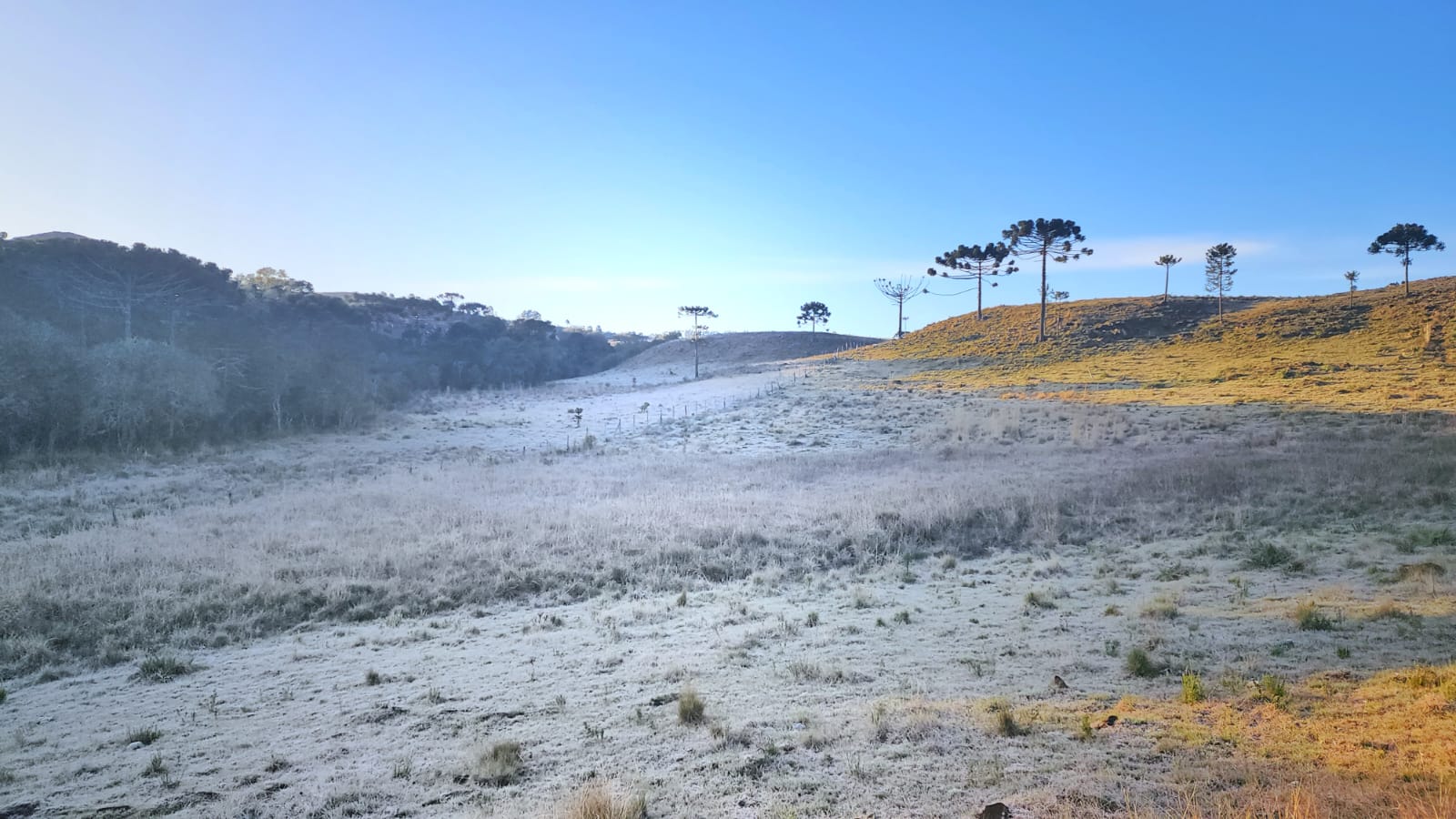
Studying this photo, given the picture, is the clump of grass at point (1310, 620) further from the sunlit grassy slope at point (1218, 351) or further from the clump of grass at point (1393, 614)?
the sunlit grassy slope at point (1218, 351)

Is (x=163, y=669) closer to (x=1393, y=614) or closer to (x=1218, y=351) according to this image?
(x=1393, y=614)

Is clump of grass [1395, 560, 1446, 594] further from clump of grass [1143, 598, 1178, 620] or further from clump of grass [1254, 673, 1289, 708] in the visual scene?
clump of grass [1254, 673, 1289, 708]

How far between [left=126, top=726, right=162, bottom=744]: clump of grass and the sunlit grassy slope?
131 feet

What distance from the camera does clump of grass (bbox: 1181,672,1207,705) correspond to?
6.08m

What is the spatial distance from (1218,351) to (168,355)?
74.4m

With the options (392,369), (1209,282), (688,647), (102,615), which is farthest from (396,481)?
(1209,282)

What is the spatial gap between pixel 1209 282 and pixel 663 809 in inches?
3854

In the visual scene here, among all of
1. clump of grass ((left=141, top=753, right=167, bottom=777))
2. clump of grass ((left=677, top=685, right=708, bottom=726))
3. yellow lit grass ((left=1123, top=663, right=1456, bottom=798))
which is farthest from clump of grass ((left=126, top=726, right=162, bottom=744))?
yellow lit grass ((left=1123, top=663, right=1456, bottom=798))

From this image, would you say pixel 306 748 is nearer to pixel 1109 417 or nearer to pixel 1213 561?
pixel 1213 561

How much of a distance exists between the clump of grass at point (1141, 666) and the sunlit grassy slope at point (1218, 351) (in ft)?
102

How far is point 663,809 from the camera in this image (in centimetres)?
496

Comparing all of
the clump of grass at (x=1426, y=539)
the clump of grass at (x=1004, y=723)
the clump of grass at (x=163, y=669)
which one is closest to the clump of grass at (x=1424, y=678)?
the clump of grass at (x=1004, y=723)

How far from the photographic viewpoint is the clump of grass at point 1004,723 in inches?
227

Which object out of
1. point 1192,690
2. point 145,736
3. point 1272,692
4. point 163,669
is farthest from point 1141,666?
point 163,669
